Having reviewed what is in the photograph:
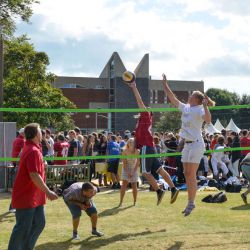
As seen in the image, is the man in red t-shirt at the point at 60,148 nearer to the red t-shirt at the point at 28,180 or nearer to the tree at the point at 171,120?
the red t-shirt at the point at 28,180

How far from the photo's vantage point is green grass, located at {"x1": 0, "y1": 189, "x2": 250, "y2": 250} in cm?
832

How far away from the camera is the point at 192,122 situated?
8.88m

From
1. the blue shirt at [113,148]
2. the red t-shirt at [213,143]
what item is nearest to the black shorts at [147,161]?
the blue shirt at [113,148]

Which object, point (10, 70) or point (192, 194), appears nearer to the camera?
point (192, 194)

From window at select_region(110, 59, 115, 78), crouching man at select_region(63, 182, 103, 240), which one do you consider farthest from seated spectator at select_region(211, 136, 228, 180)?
window at select_region(110, 59, 115, 78)

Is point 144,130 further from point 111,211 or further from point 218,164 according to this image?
point 218,164

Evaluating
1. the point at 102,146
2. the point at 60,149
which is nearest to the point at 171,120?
the point at 102,146

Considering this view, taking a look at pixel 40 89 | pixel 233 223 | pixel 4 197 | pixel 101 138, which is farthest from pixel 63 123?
pixel 233 223

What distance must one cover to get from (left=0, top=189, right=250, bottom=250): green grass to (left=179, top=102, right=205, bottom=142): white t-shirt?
1.65 m

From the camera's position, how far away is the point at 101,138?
752 inches

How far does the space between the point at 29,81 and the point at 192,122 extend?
33.2 metres

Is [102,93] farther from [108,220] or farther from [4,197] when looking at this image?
[108,220]

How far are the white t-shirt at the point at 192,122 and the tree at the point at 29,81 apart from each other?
29730 millimetres

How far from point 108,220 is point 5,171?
689 cm
